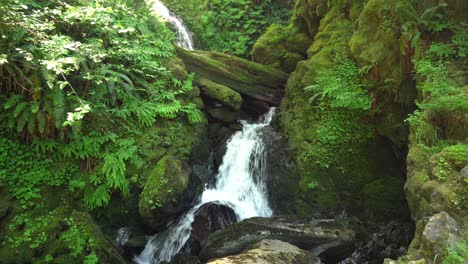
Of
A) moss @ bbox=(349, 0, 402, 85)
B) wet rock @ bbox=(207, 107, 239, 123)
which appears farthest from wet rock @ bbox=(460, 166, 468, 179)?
wet rock @ bbox=(207, 107, 239, 123)

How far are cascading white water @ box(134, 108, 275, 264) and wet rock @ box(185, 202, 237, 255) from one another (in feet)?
0.45

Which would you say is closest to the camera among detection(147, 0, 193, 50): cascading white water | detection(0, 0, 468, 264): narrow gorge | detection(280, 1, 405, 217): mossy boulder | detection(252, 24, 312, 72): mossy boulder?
detection(0, 0, 468, 264): narrow gorge

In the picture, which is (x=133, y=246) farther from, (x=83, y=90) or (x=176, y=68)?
(x=176, y=68)

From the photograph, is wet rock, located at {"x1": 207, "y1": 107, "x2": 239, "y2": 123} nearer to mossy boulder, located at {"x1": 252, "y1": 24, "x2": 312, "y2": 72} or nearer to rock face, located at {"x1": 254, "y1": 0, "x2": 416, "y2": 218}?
rock face, located at {"x1": 254, "y1": 0, "x2": 416, "y2": 218}

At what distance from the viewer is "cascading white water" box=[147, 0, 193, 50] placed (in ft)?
57.8

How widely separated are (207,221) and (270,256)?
283 centimetres

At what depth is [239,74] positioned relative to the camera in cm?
1174

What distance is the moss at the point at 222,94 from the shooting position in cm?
1029

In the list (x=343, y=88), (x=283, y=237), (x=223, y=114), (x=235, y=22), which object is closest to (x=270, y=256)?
(x=283, y=237)

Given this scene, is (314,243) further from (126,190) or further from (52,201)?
(52,201)

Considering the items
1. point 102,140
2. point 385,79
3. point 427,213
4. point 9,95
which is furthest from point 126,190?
point 385,79

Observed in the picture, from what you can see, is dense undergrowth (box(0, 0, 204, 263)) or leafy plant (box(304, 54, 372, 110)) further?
leafy plant (box(304, 54, 372, 110))

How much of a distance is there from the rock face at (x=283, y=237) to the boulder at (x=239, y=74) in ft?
17.9

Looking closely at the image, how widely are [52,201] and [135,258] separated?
2.10 meters
